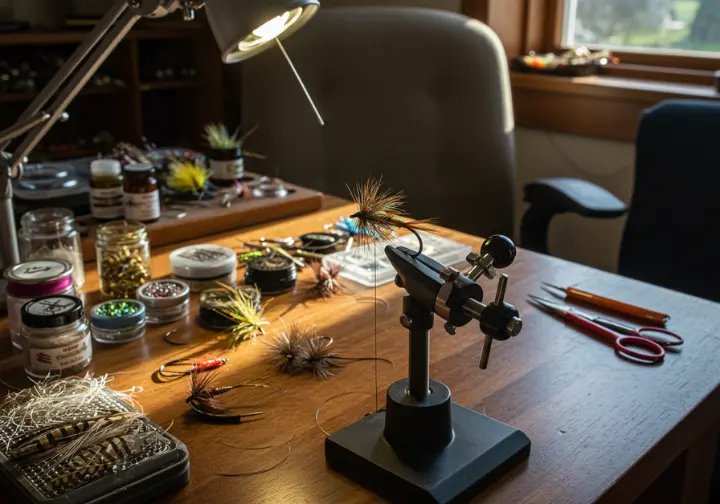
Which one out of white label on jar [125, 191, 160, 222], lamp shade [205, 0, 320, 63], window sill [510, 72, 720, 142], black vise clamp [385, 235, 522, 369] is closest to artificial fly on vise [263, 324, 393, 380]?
black vise clamp [385, 235, 522, 369]

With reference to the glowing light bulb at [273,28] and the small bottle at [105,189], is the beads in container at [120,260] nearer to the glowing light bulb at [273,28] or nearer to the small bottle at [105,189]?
the small bottle at [105,189]

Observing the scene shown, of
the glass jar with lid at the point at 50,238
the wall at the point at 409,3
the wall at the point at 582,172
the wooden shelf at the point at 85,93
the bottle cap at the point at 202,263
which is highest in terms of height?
the wall at the point at 409,3

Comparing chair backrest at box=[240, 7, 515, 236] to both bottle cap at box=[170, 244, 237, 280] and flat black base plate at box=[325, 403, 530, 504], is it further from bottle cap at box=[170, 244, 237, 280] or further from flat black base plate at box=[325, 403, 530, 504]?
flat black base plate at box=[325, 403, 530, 504]

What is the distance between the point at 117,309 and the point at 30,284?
123mm

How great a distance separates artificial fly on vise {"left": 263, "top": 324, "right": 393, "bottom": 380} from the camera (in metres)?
1.02

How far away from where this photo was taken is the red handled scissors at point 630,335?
3.50ft

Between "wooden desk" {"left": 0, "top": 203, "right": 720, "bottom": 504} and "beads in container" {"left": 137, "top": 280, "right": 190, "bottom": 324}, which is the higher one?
"beads in container" {"left": 137, "top": 280, "right": 190, "bottom": 324}

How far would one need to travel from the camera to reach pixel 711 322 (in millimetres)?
1158

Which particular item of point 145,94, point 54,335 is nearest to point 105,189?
point 54,335

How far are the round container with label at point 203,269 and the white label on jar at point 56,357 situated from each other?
11.0 inches

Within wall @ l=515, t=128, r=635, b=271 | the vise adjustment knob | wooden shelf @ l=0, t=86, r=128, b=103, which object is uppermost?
the vise adjustment knob

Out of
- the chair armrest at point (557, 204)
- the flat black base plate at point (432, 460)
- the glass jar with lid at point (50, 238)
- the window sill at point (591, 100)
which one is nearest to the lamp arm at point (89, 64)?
the glass jar with lid at point (50, 238)

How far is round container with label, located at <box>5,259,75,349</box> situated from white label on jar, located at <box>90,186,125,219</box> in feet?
1.23

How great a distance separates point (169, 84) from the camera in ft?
10.1
